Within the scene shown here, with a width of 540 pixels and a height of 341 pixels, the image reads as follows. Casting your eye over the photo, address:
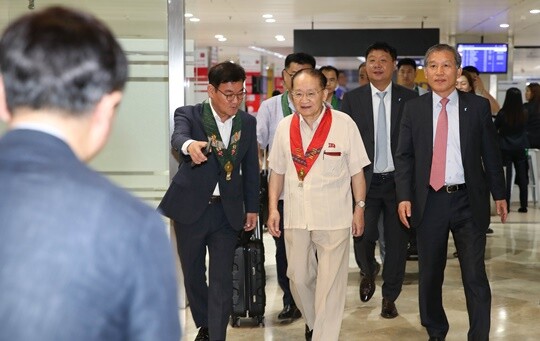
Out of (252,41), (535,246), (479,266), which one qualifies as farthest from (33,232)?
(252,41)

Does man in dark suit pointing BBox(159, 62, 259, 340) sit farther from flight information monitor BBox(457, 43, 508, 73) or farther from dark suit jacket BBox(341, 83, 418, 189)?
flight information monitor BBox(457, 43, 508, 73)

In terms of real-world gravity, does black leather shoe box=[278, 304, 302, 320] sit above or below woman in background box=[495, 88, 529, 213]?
below

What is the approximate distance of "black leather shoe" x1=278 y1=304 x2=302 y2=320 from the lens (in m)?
6.30

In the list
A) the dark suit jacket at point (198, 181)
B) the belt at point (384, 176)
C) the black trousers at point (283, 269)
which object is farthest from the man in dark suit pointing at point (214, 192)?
the belt at point (384, 176)

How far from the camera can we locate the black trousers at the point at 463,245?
509cm

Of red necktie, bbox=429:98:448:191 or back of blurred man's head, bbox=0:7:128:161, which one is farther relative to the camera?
red necktie, bbox=429:98:448:191

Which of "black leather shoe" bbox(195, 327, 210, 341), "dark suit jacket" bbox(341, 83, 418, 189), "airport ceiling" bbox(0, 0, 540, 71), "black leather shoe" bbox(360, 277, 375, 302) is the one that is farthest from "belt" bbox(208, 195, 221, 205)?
"airport ceiling" bbox(0, 0, 540, 71)

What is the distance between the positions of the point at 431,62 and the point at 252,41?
17.2 m

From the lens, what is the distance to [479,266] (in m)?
5.11

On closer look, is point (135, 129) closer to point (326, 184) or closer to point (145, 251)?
point (326, 184)

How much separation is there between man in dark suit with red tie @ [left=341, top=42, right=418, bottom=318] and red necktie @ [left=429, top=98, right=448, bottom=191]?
3.66 feet

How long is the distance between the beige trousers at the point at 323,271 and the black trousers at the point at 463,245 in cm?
51

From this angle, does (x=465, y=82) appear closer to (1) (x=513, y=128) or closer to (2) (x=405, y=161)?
(2) (x=405, y=161)

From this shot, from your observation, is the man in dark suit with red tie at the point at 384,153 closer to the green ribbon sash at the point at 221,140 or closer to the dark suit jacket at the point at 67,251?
the green ribbon sash at the point at 221,140
